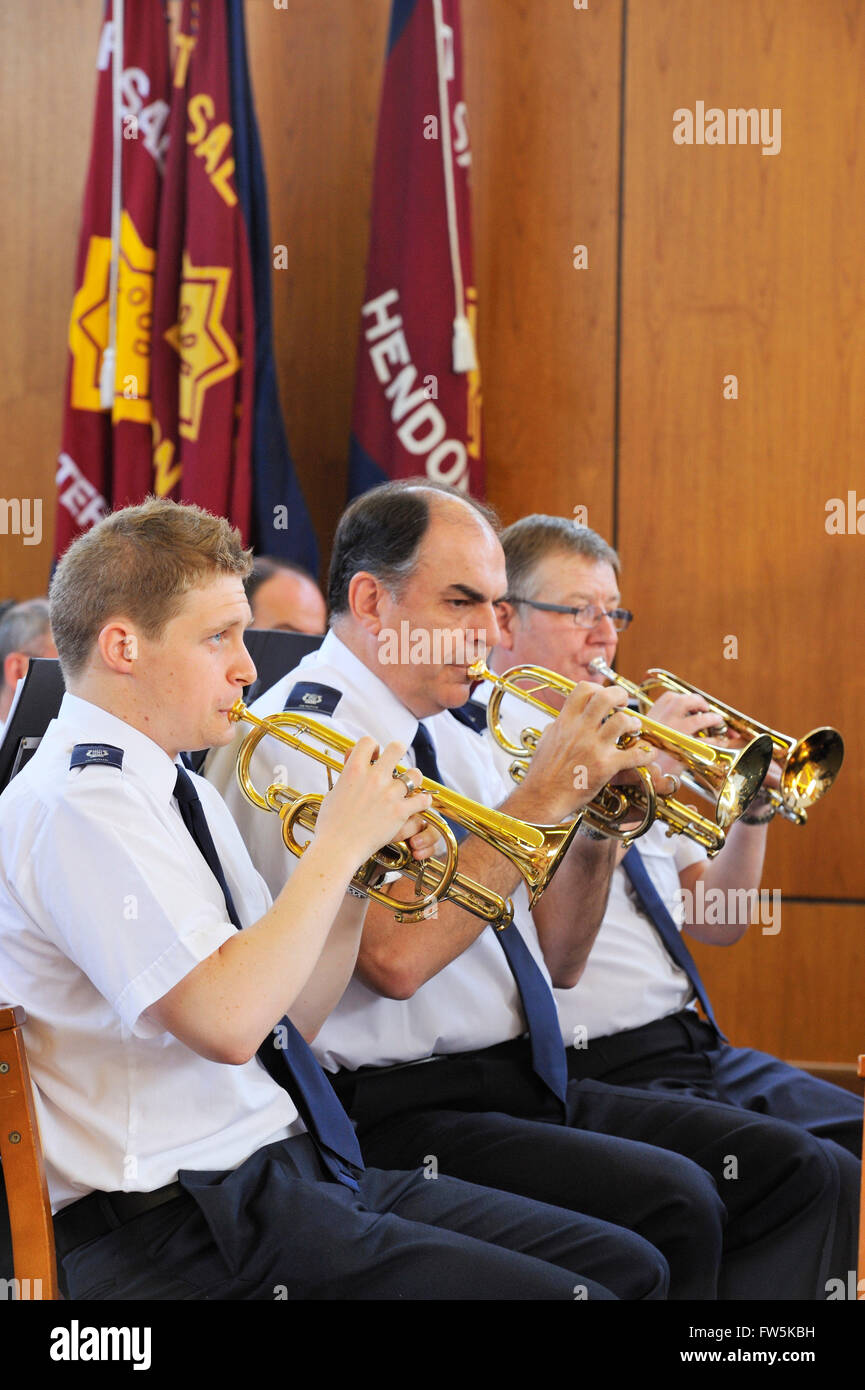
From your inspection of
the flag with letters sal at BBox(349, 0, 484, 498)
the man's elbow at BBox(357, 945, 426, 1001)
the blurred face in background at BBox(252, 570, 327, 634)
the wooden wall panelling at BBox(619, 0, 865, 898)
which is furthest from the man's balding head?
the wooden wall panelling at BBox(619, 0, 865, 898)

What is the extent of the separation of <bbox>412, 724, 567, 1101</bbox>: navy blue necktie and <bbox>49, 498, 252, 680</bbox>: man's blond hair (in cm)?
65

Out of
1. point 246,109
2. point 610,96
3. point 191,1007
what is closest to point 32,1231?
point 191,1007

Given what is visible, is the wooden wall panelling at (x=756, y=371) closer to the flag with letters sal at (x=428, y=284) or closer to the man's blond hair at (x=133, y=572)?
the flag with letters sal at (x=428, y=284)

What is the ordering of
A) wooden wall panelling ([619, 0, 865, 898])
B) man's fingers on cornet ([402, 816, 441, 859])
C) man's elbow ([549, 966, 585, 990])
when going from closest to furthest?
man's fingers on cornet ([402, 816, 441, 859]) < man's elbow ([549, 966, 585, 990]) < wooden wall panelling ([619, 0, 865, 898])

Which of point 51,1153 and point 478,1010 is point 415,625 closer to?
point 478,1010

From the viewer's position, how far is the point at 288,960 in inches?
61.1

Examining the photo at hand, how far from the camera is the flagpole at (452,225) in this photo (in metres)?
3.71

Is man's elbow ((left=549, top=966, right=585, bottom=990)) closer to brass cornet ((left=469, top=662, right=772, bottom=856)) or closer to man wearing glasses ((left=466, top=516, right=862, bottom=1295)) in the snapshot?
man wearing glasses ((left=466, top=516, right=862, bottom=1295))

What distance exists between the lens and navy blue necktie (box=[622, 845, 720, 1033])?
8.61ft

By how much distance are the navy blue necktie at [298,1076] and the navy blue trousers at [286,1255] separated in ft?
0.21

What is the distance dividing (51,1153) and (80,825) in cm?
38

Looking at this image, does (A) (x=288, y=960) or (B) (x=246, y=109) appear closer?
(A) (x=288, y=960)

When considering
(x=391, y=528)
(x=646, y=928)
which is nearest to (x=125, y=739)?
(x=391, y=528)
